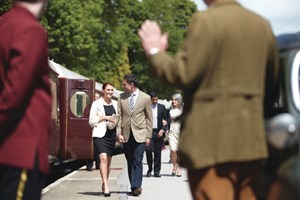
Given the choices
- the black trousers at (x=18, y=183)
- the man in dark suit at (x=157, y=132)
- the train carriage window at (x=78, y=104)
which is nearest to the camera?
the black trousers at (x=18, y=183)

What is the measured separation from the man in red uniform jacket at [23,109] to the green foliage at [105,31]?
62.9ft

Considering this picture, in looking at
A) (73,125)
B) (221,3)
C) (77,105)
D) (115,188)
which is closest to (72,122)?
(73,125)

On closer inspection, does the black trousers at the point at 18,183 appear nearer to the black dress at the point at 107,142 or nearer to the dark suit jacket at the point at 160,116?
the black dress at the point at 107,142

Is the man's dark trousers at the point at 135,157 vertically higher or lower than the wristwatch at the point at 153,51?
lower

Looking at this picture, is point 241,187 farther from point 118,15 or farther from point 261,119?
point 118,15

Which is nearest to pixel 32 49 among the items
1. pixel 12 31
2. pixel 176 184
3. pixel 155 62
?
pixel 12 31

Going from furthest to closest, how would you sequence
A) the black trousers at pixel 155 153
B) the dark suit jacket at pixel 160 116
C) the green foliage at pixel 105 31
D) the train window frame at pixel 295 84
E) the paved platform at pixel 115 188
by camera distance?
the green foliage at pixel 105 31 < the dark suit jacket at pixel 160 116 < the black trousers at pixel 155 153 < the paved platform at pixel 115 188 < the train window frame at pixel 295 84

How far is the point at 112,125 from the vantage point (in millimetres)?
12930

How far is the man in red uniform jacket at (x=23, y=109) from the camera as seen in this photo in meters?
4.25

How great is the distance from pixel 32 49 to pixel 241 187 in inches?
50.7

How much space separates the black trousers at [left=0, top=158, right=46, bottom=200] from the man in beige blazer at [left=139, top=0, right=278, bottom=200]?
79cm

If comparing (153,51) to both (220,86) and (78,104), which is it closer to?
(220,86)

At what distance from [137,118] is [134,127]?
168 mm

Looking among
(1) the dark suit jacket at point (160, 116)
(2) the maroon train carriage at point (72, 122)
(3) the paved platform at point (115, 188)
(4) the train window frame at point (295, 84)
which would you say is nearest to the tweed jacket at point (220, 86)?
(4) the train window frame at point (295, 84)
